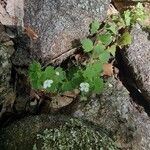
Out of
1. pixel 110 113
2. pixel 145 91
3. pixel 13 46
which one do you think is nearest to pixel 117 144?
pixel 110 113

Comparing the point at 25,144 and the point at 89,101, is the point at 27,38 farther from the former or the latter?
the point at 25,144

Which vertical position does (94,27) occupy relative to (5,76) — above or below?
above

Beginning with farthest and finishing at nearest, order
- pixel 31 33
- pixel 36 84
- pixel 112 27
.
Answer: pixel 112 27, pixel 31 33, pixel 36 84

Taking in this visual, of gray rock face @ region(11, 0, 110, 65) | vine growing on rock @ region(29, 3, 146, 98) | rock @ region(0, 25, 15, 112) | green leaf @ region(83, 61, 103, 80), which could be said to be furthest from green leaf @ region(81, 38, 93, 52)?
rock @ region(0, 25, 15, 112)

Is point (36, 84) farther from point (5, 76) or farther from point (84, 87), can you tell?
point (84, 87)

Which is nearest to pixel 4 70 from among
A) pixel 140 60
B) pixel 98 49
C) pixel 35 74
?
pixel 35 74

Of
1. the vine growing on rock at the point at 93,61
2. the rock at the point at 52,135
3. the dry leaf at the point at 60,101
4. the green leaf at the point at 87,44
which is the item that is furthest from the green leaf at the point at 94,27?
the rock at the point at 52,135

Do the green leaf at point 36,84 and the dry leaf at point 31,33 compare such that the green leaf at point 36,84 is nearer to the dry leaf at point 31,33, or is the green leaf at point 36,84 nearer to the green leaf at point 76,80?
the green leaf at point 76,80
